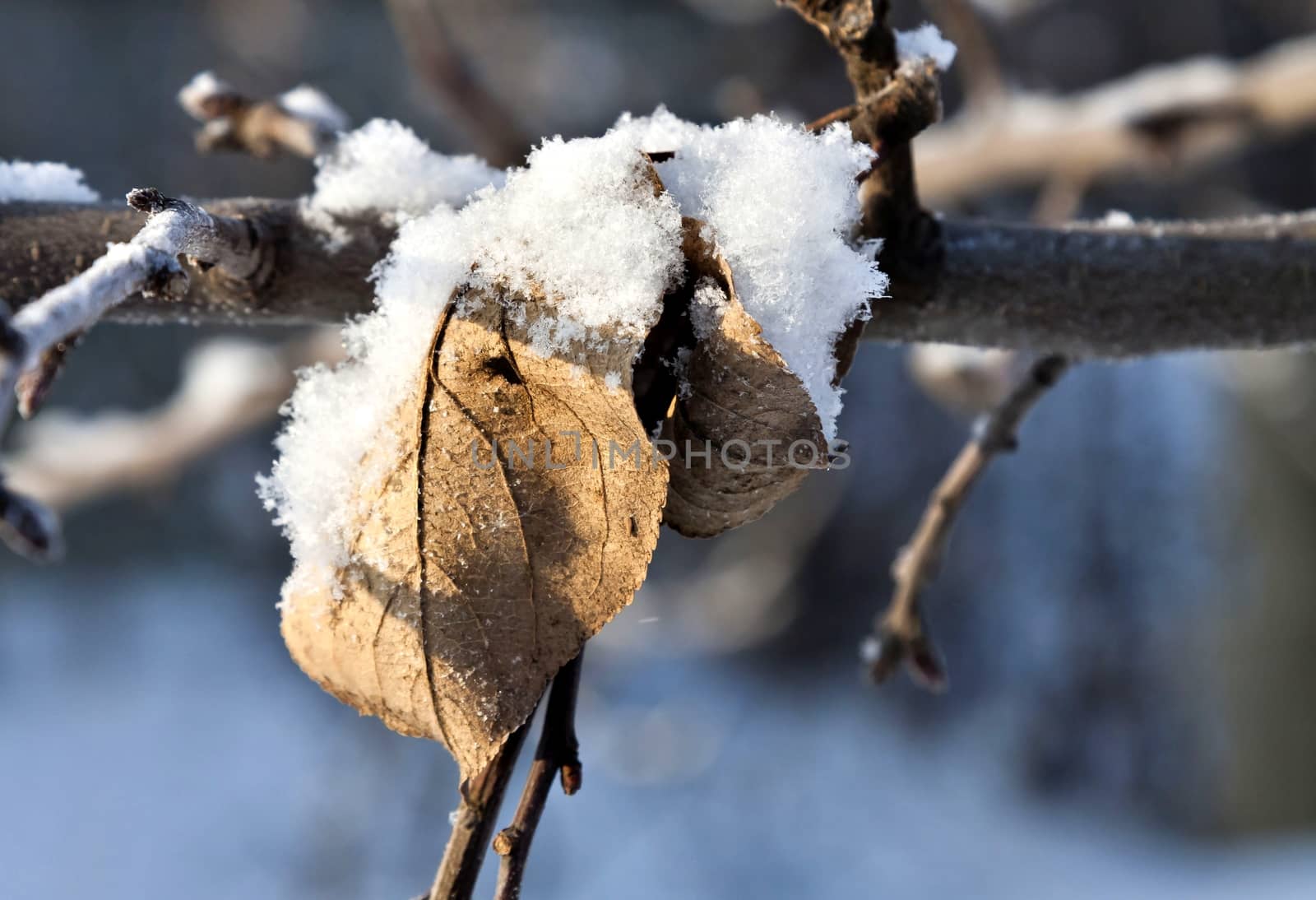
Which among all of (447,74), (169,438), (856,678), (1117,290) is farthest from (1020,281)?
(856,678)

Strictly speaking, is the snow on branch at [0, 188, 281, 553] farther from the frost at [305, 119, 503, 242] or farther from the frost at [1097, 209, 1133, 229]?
the frost at [1097, 209, 1133, 229]

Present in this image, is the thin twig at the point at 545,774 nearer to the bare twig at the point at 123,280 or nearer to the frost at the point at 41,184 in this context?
the bare twig at the point at 123,280

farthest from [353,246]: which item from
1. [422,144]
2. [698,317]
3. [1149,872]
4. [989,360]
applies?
[1149,872]

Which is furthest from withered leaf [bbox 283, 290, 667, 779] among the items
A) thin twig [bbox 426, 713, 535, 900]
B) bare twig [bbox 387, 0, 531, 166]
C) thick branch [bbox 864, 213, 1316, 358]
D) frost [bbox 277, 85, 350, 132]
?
bare twig [bbox 387, 0, 531, 166]

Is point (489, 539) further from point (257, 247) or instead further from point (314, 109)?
point (314, 109)

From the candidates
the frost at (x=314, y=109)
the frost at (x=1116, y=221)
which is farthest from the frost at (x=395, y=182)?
the frost at (x=1116, y=221)
